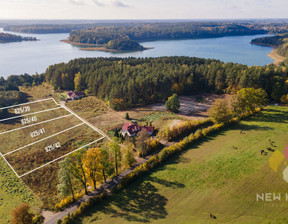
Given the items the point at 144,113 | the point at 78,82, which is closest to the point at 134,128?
the point at 144,113

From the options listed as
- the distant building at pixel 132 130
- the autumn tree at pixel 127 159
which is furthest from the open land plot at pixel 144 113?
the autumn tree at pixel 127 159

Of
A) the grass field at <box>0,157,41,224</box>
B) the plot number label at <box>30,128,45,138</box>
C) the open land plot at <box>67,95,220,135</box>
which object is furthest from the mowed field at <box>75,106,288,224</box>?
the plot number label at <box>30,128,45,138</box>

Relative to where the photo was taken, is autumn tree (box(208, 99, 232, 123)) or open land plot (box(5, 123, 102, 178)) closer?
open land plot (box(5, 123, 102, 178))

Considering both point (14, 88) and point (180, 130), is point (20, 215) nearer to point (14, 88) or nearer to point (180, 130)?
point (180, 130)

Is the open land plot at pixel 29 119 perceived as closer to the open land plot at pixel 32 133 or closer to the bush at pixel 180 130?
the open land plot at pixel 32 133

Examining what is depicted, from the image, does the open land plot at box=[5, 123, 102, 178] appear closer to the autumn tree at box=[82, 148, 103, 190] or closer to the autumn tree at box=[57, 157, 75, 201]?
the autumn tree at box=[57, 157, 75, 201]

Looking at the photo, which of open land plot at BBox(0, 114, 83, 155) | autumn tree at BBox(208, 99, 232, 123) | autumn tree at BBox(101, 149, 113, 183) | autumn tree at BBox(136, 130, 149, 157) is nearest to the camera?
autumn tree at BBox(101, 149, 113, 183)

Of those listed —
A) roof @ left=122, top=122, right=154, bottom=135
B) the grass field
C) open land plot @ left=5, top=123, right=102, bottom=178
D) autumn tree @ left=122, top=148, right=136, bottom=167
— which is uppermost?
roof @ left=122, top=122, right=154, bottom=135
